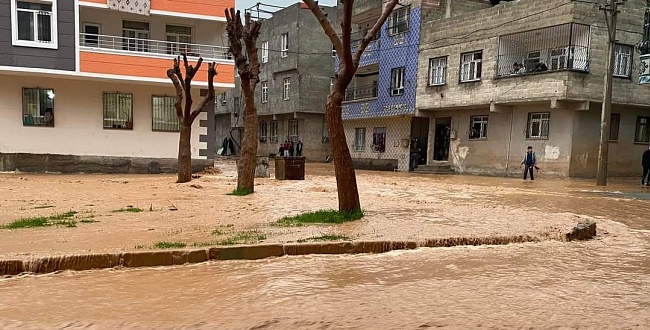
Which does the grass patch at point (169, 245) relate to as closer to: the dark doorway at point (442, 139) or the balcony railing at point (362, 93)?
the dark doorway at point (442, 139)

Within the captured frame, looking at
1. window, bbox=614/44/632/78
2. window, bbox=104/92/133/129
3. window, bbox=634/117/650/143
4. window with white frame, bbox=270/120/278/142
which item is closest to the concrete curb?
window, bbox=104/92/133/129

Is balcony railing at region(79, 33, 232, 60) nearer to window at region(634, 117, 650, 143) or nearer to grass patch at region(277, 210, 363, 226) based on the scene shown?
grass patch at region(277, 210, 363, 226)

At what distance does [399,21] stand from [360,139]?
870 centimetres

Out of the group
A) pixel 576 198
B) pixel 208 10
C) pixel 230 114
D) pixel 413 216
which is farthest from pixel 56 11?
pixel 230 114

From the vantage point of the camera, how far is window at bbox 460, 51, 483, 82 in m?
25.3

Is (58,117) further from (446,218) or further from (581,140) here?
(581,140)

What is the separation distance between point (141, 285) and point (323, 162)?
34.1 m

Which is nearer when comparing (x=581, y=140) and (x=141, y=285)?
(x=141, y=285)

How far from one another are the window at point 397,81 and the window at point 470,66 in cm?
462

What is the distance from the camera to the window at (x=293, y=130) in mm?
39688

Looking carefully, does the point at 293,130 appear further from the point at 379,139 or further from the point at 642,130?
the point at 642,130

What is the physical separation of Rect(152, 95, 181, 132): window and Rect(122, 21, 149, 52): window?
2.12 m

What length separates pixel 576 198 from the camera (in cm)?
1400

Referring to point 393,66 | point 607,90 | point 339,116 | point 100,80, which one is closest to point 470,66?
point 393,66
